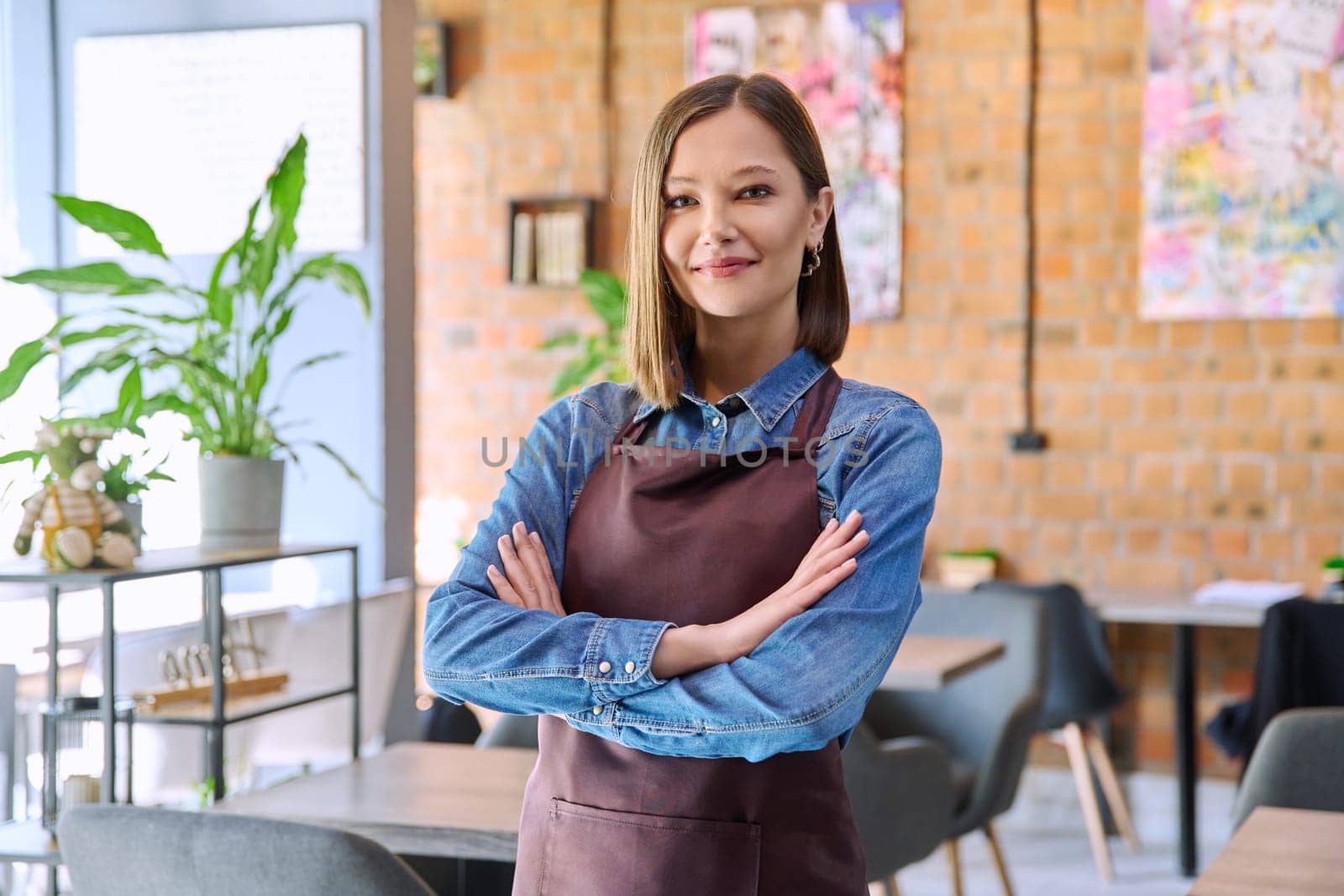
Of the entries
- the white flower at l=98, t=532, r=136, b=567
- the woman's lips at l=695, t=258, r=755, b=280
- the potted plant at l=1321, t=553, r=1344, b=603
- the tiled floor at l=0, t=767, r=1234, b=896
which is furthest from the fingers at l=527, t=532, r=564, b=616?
the potted plant at l=1321, t=553, r=1344, b=603

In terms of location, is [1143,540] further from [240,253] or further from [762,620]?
[762,620]

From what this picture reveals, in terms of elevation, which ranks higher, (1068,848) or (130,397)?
(130,397)

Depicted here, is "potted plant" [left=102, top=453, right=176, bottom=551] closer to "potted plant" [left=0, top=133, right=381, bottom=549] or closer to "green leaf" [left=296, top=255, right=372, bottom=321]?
"potted plant" [left=0, top=133, right=381, bottom=549]

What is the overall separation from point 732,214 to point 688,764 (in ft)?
1.74

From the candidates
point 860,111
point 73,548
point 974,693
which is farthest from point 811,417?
point 860,111

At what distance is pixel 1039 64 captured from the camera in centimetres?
502

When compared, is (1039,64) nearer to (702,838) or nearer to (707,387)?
(707,387)

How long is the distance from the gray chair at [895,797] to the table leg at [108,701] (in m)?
1.26

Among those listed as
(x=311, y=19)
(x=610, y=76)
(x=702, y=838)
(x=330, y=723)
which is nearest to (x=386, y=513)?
(x=330, y=723)

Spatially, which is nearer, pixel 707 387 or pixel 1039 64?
pixel 707 387

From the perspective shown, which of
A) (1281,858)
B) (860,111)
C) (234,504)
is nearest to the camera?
(1281,858)

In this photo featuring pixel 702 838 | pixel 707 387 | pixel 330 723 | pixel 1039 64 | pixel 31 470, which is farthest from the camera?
pixel 1039 64

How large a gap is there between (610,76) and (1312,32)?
8.03ft

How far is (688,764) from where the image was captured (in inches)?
53.7
